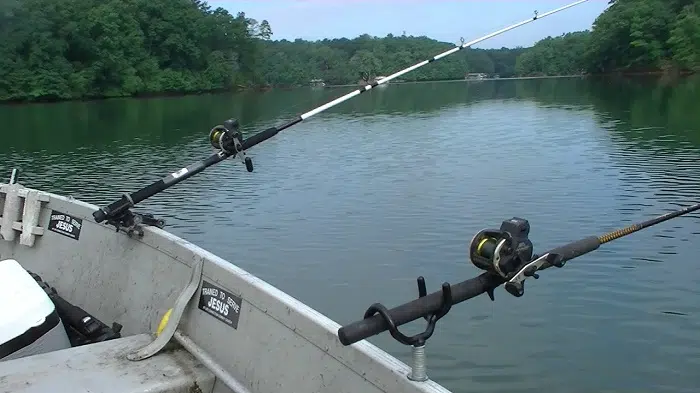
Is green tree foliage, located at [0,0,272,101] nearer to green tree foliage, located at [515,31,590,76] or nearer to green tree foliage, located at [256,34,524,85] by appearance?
green tree foliage, located at [256,34,524,85]

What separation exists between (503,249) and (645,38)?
94.4 meters

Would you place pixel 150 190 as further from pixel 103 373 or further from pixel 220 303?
pixel 103 373

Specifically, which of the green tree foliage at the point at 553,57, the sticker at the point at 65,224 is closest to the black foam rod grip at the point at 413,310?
the sticker at the point at 65,224

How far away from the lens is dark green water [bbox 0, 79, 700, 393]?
Answer: 8.19m

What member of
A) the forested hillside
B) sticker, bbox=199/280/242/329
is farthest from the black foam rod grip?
the forested hillside

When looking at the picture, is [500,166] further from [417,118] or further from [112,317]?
[417,118]

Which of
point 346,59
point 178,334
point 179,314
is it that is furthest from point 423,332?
point 346,59

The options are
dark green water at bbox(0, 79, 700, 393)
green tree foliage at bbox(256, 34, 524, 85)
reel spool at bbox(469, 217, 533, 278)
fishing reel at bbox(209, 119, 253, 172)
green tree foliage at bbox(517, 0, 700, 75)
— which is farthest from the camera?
green tree foliage at bbox(256, 34, 524, 85)

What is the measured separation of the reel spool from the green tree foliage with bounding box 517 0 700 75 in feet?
272

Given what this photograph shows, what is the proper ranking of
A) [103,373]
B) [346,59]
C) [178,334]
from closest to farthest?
[103,373] → [178,334] → [346,59]

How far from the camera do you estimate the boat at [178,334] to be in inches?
142

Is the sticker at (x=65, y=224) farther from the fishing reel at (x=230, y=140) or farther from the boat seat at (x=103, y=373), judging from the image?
the boat seat at (x=103, y=373)

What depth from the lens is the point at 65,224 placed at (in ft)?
21.1

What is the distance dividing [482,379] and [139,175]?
15989 mm
